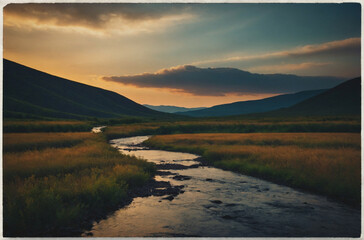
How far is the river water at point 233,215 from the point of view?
10781 millimetres

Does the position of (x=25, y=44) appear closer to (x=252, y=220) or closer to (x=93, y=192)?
(x=93, y=192)

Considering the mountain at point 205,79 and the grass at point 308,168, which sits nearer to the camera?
the grass at point 308,168

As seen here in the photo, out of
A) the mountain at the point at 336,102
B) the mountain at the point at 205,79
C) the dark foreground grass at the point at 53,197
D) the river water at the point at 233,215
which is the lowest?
the river water at the point at 233,215

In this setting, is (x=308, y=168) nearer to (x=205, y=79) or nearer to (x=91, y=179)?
(x=205, y=79)

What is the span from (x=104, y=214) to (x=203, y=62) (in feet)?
35.3

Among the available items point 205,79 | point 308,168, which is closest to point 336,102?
point 205,79

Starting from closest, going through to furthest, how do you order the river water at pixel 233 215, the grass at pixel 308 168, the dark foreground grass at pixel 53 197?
the dark foreground grass at pixel 53 197, the river water at pixel 233 215, the grass at pixel 308 168

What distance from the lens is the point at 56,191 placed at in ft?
42.7

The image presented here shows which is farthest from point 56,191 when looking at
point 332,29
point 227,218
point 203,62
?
point 332,29

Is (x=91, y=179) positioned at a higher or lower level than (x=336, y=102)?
lower

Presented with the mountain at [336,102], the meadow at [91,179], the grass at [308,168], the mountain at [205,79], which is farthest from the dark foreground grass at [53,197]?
the mountain at [336,102]

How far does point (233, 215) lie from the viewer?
12438 mm

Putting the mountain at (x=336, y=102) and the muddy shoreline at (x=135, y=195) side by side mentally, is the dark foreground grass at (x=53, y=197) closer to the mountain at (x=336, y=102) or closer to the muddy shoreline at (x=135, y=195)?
the muddy shoreline at (x=135, y=195)

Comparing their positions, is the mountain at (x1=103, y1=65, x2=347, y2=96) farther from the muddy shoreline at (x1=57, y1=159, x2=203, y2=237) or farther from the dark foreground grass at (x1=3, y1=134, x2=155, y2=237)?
the dark foreground grass at (x1=3, y1=134, x2=155, y2=237)
